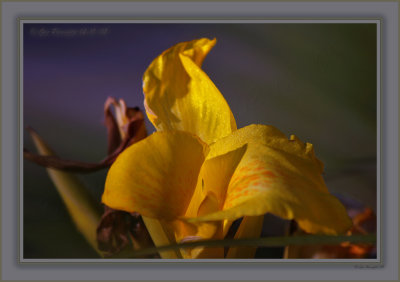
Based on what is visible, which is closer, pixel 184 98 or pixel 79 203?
pixel 184 98

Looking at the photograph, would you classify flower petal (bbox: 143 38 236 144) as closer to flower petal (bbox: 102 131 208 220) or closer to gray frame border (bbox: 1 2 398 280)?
flower petal (bbox: 102 131 208 220)

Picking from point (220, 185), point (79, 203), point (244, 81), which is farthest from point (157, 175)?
point (244, 81)

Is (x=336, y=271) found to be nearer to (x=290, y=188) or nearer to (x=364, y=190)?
(x=364, y=190)

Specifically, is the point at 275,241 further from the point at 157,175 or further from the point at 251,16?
the point at 251,16

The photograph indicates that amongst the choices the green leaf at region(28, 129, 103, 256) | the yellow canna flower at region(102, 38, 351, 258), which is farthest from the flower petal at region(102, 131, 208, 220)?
the green leaf at region(28, 129, 103, 256)

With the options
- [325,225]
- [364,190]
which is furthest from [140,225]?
[364,190]

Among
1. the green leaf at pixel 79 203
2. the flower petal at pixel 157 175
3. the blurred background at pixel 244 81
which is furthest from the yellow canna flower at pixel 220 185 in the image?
the blurred background at pixel 244 81
